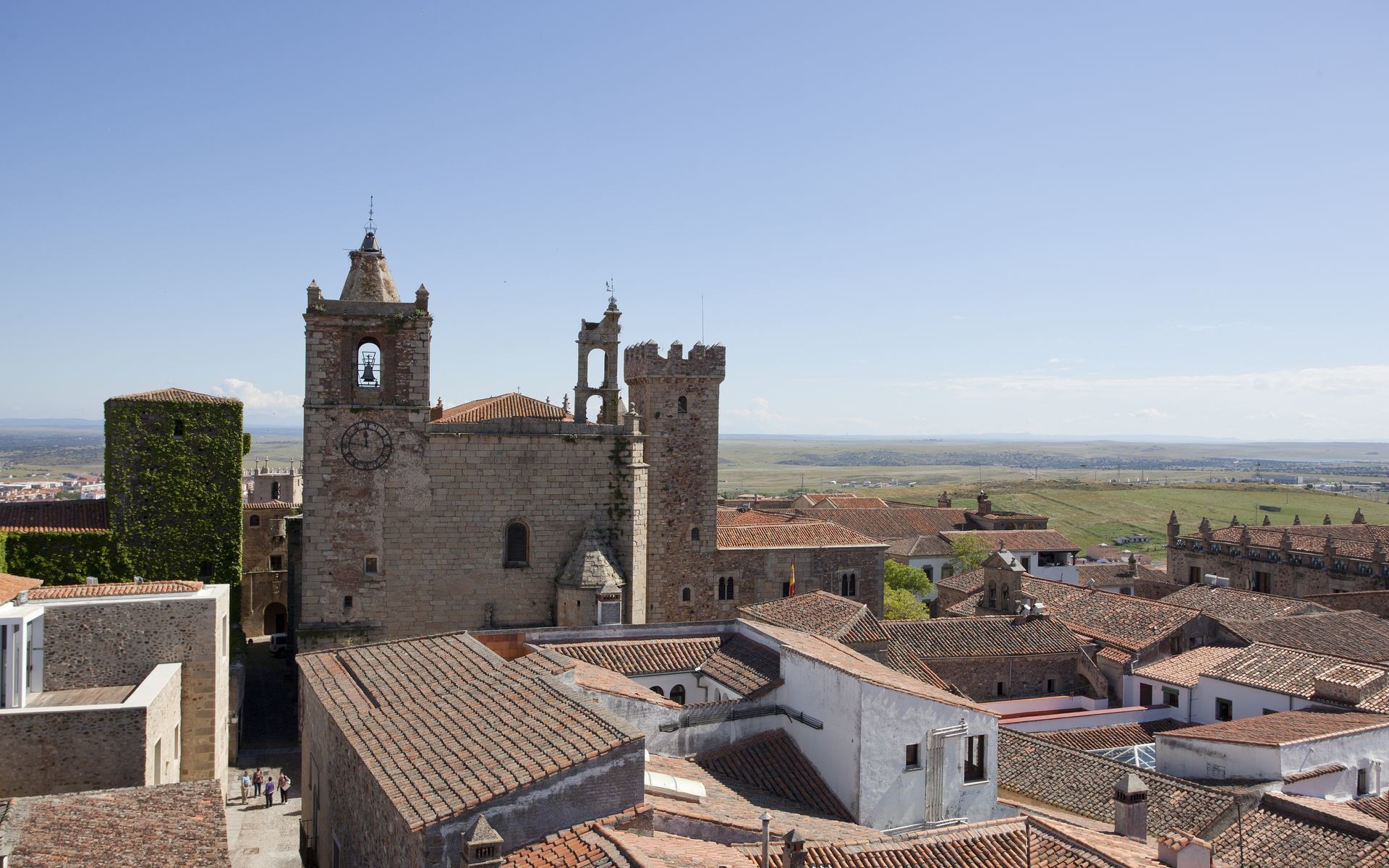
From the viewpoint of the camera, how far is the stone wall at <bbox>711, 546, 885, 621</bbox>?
31.8 m

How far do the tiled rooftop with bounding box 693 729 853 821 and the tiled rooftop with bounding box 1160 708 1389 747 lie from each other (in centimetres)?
1070

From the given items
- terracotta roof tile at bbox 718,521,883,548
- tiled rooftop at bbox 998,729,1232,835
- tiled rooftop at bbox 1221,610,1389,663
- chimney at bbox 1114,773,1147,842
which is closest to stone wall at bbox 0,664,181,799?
chimney at bbox 1114,773,1147,842

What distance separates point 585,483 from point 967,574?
26477 mm

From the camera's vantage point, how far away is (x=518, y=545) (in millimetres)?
26531

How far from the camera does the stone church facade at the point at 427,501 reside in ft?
83.0

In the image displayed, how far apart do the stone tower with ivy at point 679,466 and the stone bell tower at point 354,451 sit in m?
7.61

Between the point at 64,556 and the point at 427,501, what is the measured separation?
9262 millimetres

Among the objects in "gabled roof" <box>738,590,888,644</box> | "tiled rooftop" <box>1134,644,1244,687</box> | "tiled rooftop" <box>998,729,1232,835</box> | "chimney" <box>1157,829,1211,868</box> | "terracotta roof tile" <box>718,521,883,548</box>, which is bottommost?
"tiled rooftop" <box>998,729,1232,835</box>

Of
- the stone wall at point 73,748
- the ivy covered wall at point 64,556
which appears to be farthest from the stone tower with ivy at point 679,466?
the stone wall at point 73,748

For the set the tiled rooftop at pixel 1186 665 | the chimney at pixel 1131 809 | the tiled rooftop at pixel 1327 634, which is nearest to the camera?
the chimney at pixel 1131 809

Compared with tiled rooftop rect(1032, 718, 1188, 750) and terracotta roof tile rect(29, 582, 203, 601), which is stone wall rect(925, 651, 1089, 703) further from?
terracotta roof tile rect(29, 582, 203, 601)

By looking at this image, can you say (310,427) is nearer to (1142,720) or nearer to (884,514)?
(1142,720)

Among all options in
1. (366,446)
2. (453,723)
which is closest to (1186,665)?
(366,446)

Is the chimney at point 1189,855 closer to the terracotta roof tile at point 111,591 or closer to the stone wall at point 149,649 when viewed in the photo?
the stone wall at point 149,649
